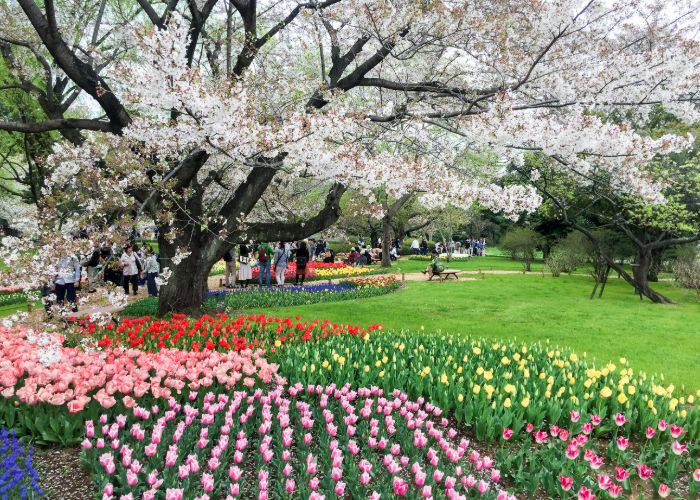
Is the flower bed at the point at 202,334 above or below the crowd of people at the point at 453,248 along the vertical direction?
below

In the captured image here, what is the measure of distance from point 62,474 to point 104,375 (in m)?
0.93

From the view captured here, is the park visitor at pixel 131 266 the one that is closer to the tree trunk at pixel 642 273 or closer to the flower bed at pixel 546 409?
the flower bed at pixel 546 409

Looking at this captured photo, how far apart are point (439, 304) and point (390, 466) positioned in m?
10.7

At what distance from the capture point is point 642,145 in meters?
7.63

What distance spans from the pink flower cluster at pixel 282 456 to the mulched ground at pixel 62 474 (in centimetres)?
22

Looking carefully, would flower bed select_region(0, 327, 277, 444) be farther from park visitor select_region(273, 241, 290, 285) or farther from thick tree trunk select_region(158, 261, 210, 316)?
park visitor select_region(273, 241, 290, 285)

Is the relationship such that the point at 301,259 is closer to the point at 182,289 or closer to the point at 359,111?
the point at 182,289

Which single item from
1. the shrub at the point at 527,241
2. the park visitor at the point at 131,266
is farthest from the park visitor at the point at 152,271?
the shrub at the point at 527,241

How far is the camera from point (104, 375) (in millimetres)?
4578

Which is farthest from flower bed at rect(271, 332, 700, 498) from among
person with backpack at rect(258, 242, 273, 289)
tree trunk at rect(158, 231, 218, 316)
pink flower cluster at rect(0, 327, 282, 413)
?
person with backpack at rect(258, 242, 273, 289)

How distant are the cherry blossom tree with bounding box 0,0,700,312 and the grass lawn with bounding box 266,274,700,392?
266 centimetres

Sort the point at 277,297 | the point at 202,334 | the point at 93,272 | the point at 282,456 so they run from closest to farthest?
the point at 282,456 < the point at 202,334 < the point at 93,272 < the point at 277,297

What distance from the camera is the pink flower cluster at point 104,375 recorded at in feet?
14.0

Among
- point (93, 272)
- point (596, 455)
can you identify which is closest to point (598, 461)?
point (596, 455)
